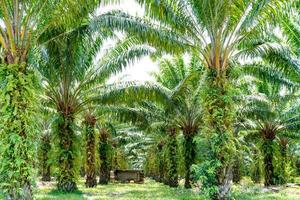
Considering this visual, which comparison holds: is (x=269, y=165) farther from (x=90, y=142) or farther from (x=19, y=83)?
(x=19, y=83)

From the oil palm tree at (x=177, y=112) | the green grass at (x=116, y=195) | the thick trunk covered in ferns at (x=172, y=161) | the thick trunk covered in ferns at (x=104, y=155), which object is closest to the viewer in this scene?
the green grass at (x=116, y=195)

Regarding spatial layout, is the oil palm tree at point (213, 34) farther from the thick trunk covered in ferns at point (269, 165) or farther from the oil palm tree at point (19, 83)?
the thick trunk covered in ferns at point (269, 165)

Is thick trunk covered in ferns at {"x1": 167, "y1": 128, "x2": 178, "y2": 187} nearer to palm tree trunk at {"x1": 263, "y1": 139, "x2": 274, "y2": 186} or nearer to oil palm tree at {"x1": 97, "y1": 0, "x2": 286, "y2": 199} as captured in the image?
palm tree trunk at {"x1": 263, "y1": 139, "x2": 274, "y2": 186}

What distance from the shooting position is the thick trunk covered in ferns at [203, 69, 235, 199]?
11.8 m

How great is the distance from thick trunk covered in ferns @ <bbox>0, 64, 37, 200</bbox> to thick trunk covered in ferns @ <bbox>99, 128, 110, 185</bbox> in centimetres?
1568

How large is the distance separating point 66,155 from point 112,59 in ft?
14.7

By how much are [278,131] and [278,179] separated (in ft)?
8.86

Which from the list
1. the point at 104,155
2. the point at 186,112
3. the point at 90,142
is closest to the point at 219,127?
the point at 186,112

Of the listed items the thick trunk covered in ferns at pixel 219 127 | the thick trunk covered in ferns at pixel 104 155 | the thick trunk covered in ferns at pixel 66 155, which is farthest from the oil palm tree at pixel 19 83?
the thick trunk covered in ferns at pixel 104 155

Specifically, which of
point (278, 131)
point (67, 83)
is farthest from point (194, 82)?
point (278, 131)

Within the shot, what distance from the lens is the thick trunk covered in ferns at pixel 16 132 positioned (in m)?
9.72

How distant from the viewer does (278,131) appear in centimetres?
2362

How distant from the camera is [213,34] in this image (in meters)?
12.3

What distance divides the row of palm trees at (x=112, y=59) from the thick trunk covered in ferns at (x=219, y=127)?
0.03 meters
